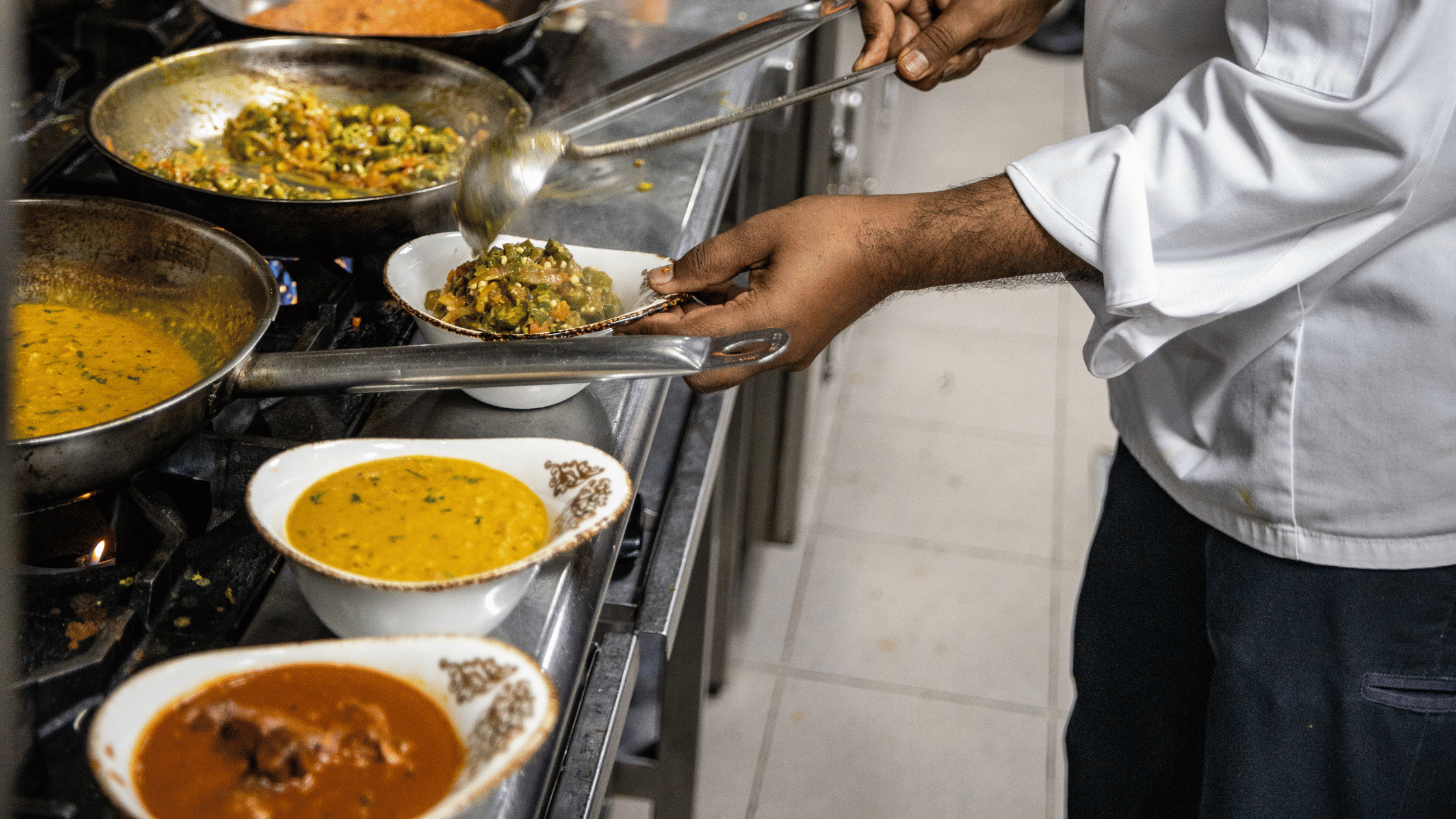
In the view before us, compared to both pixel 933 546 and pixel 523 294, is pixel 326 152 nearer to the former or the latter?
pixel 523 294

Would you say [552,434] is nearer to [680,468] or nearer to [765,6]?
[680,468]

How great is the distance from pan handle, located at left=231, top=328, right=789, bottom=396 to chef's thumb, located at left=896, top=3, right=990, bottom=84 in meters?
0.67

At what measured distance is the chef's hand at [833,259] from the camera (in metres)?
1.09

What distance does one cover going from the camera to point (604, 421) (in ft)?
3.61

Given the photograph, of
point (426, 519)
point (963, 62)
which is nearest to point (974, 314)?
point (963, 62)

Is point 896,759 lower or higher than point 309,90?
lower

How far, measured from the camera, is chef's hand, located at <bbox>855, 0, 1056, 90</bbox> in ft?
4.97

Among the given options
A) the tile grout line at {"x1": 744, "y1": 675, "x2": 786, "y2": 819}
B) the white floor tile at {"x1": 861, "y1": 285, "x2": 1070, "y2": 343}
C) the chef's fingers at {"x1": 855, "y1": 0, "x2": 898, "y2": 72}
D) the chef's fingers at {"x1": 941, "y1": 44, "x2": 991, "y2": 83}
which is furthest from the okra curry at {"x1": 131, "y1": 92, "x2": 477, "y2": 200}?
the white floor tile at {"x1": 861, "y1": 285, "x2": 1070, "y2": 343}

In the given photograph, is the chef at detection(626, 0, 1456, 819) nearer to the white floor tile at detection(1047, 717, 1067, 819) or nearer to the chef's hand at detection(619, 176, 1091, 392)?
the chef's hand at detection(619, 176, 1091, 392)

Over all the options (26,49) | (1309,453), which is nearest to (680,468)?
(1309,453)

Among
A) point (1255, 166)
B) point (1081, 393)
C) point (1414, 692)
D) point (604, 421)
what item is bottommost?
point (1081, 393)

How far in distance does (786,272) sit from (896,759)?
1392 mm

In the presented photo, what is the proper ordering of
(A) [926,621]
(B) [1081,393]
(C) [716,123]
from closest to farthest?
(C) [716,123], (A) [926,621], (B) [1081,393]

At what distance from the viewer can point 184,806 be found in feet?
2.14
